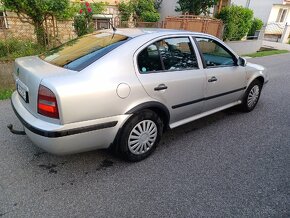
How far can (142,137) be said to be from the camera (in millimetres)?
2955

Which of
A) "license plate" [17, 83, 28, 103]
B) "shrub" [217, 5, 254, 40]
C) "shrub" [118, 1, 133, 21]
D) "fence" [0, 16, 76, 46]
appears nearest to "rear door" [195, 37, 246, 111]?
"license plate" [17, 83, 28, 103]

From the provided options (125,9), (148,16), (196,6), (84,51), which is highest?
(196,6)

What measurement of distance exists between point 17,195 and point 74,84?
1.24 m

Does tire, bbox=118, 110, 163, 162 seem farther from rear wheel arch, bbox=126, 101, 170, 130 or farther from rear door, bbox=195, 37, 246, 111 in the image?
rear door, bbox=195, 37, 246, 111

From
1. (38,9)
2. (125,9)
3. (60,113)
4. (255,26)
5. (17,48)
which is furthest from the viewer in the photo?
(255,26)

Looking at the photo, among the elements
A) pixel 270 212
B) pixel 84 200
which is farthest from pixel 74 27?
pixel 270 212

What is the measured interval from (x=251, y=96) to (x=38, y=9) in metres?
5.40

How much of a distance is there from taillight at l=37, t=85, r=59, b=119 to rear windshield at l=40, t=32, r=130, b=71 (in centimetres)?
40

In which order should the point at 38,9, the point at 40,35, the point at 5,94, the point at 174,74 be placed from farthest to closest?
the point at 40,35, the point at 38,9, the point at 5,94, the point at 174,74

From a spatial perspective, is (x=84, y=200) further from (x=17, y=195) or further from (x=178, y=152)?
(x=178, y=152)

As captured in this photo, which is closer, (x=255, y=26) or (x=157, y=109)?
(x=157, y=109)

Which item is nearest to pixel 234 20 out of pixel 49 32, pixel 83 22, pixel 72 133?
pixel 83 22

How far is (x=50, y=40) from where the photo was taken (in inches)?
251

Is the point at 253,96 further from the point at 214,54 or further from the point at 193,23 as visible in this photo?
the point at 193,23
